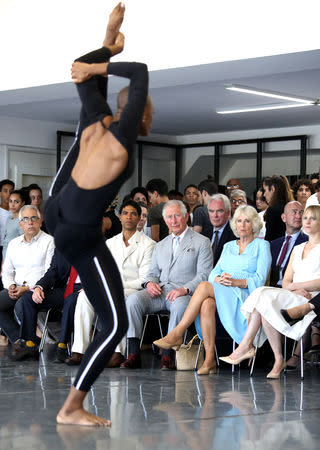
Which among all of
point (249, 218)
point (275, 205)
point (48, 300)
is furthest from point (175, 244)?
point (48, 300)

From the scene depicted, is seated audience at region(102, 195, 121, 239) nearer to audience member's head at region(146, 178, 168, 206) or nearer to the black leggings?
audience member's head at region(146, 178, 168, 206)

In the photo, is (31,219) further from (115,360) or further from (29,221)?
(115,360)

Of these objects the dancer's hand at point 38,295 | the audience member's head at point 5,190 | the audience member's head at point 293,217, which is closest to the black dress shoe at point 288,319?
the audience member's head at point 293,217

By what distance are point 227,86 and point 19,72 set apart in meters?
2.63

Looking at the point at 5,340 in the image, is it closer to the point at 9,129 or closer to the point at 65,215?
the point at 65,215

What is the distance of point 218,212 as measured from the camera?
6562 mm

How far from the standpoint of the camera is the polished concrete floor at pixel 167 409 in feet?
10.8

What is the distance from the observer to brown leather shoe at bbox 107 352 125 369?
586cm

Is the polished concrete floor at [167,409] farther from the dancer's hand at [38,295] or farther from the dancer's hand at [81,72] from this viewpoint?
the dancer's hand at [81,72]

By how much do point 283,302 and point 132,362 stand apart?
1.23 m

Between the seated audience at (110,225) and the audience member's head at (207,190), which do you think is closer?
the seated audience at (110,225)

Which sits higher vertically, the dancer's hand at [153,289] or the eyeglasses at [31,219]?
the eyeglasses at [31,219]

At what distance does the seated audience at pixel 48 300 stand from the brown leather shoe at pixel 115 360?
0.53m

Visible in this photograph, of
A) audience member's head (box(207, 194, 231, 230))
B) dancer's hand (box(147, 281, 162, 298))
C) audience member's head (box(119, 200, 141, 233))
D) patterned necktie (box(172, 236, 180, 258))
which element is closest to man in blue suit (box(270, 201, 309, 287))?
audience member's head (box(207, 194, 231, 230))
